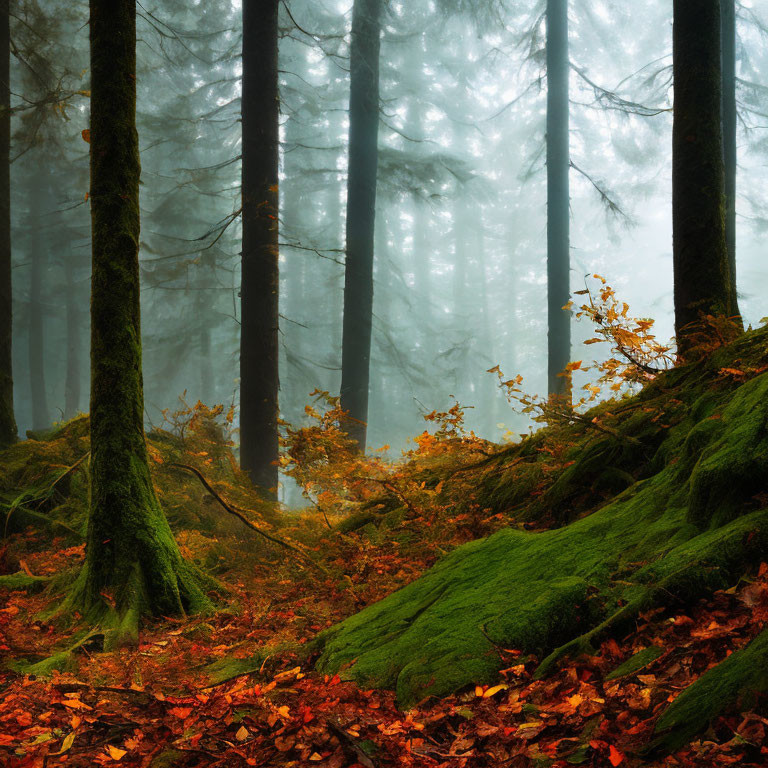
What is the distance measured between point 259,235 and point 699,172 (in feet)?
18.6

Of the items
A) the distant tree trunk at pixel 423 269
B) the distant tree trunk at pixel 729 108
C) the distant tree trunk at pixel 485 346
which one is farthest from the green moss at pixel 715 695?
the distant tree trunk at pixel 485 346

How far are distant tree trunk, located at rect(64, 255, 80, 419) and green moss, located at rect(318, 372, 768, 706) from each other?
27.2 m

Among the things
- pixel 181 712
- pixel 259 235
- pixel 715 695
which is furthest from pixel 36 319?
pixel 715 695

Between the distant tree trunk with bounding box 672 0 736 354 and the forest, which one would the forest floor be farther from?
the distant tree trunk with bounding box 672 0 736 354

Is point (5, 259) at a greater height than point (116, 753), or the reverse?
point (5, 259)

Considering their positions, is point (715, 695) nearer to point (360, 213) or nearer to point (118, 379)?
point (118, 379)

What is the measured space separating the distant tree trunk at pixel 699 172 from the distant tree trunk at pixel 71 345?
2720 cm

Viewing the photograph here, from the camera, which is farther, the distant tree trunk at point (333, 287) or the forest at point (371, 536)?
the distant tree trunk at point (333, 287)

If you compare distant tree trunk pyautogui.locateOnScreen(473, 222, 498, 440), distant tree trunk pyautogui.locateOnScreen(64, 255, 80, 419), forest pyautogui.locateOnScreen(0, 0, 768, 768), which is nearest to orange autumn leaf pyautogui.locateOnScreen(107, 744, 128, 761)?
forest pyautogui.locateOnScreen(0, 0, 768, 768)

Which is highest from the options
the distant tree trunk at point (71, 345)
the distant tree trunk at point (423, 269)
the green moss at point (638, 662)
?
the distant tree trunk at point (423, 269)

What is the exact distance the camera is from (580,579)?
2.60m

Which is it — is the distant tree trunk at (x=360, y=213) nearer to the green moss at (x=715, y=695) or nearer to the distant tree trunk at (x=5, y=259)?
the distant tree trunk at (x=5, y=259)

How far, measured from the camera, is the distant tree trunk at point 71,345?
2617 centimetres

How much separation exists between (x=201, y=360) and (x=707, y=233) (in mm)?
27050
